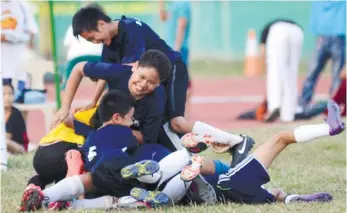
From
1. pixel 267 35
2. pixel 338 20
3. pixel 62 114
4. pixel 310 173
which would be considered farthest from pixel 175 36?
pixel 62 114

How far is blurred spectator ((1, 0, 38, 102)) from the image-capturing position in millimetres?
10984

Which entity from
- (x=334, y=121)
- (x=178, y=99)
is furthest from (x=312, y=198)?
(x=178, y=99)

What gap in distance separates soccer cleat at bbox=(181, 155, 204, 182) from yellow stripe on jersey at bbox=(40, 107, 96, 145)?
39.6 inches

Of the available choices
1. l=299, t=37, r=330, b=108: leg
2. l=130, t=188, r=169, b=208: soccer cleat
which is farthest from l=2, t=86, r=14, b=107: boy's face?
l=299, t=37, r=330, b=108: leg

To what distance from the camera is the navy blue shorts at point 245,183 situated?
694 cm

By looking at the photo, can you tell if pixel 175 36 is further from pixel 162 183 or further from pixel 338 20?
pixel 162 183

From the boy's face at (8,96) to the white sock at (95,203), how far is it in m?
3.95

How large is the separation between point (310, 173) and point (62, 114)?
2302mm

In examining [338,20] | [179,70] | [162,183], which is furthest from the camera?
[338,20]

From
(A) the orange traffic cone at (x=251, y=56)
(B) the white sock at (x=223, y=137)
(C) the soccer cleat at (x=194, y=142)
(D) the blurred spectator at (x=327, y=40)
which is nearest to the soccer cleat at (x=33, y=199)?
(C) the soccer cleat at (x=194, y=142)

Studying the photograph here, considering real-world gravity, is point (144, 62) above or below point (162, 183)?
above

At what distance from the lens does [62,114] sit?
7297mm

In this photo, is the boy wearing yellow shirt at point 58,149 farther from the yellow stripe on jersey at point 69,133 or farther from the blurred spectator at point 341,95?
the blurred spectator at point 341,95

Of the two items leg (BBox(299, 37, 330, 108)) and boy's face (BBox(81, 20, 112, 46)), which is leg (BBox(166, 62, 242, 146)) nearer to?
boy's face (BBox(81, 20, 112, 46))
